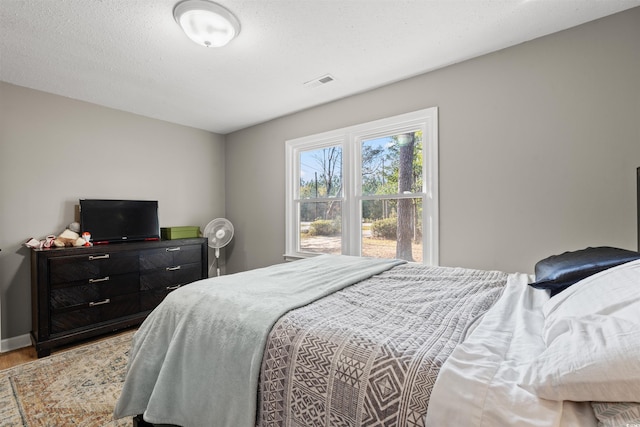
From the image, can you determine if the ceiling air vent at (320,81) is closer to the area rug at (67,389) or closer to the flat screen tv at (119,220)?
the flat screen tv at (119,220)

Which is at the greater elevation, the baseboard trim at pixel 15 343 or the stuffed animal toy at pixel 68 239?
the stuffed animal toy at pixel 68 239

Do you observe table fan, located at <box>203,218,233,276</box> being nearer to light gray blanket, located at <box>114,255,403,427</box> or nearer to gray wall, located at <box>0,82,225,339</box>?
gray wall, located at <box>0,82,225,339</box>

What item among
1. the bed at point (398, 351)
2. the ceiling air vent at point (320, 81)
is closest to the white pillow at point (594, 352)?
the bed at point (398, 351)

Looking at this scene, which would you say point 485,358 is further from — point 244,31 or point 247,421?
point 244,31

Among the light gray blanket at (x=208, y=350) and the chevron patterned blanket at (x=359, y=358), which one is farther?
the light gray blanket at (x=208, y=350)

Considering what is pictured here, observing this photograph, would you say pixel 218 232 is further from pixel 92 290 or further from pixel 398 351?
pixel 398 351

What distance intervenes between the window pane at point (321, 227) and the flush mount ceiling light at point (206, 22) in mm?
2031

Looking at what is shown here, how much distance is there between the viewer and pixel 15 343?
9.05ft

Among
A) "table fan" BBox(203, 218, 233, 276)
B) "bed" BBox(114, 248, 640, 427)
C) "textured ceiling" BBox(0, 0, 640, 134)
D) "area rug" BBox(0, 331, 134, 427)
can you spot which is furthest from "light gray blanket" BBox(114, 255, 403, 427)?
"table fan" BBox(203, 218, 233, 276)

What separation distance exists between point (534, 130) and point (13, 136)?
4.60 meters

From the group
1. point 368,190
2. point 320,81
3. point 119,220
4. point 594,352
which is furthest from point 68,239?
point 594,352

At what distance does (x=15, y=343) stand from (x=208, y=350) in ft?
9.66

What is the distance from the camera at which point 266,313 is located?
47.4 inches

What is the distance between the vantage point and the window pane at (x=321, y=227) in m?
3.45
